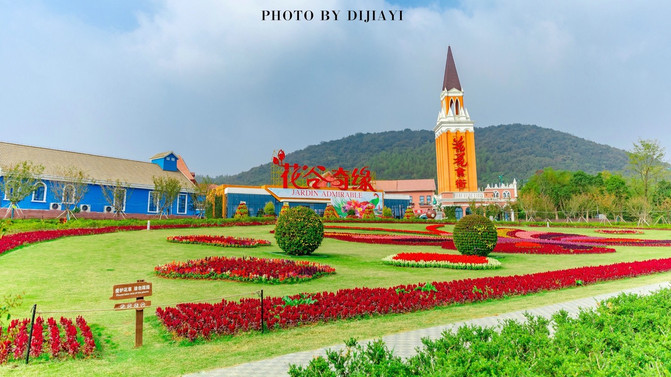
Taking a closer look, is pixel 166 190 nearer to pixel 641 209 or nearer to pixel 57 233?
pixel 57 233

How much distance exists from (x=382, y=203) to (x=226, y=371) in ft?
125

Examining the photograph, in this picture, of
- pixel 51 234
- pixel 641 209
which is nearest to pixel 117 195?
pixel 51 234

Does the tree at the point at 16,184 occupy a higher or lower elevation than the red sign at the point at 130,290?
higher

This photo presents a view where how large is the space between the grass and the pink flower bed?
17 cm

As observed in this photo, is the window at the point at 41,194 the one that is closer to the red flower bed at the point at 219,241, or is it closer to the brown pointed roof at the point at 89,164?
the brown pointed roof at the point at 89,164

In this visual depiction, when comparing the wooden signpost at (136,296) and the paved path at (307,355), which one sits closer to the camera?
the paved path at (307,355)

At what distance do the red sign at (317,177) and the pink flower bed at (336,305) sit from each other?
28.8 metres

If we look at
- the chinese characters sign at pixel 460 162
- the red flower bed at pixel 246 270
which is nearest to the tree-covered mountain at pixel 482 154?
the chinese characters sign at pixel 460 162

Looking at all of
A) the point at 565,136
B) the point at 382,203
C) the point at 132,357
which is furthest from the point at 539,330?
the point at 565,136

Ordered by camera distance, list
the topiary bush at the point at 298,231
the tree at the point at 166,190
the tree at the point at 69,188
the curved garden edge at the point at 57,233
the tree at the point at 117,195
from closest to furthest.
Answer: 1. the topiary bush at the point at 298,231
2. the curved garden edge at the point at 57,233
3. the tree at the point at 69,188
4. the tree at the point at 117,195
5. the tree at the point at 166,190

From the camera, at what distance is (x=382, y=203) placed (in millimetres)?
41250

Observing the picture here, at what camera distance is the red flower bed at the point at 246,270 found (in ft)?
28.8

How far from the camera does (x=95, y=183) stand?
94.7 feet

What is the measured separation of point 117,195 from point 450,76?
49651 millimetres
